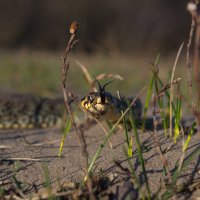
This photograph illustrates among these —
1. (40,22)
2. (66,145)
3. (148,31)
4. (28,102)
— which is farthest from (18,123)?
(40,22)

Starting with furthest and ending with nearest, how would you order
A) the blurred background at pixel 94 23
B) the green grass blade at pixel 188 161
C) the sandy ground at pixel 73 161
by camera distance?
the blurred background at pixel 94 23 → the sandy ground at pixel 73 161 → the green grass blade at pixel 188 161

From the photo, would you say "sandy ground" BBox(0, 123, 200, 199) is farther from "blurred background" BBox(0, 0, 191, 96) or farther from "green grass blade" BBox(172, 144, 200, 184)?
"blurred background" BBox(0, 0, 191, 96)

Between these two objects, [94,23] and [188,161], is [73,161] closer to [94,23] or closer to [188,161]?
[188,161]

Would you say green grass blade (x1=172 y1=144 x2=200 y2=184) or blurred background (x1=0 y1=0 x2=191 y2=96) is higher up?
blurred background (x1=0 y1=0 x2=191 y2=96)

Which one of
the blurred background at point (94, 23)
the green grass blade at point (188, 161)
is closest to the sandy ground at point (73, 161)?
the green grass blade at point (188, 161)

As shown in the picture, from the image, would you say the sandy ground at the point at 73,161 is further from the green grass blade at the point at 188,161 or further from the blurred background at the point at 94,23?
the blurred background at the point at 94,23

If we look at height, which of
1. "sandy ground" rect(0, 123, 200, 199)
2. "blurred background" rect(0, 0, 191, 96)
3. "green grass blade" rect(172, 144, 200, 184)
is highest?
"blurred background" rect(0, 0, 191, 96)

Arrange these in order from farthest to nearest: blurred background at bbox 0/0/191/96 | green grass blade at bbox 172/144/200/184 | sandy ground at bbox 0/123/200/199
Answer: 1. blurred background at bbox 0/0/191/96
2. sandy ground at bbox 0/123/200/199
3. green grass blade at bbox 172/144/200/184

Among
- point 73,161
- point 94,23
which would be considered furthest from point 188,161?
point 94,23

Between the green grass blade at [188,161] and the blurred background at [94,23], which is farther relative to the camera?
the blurred background at [94,23]

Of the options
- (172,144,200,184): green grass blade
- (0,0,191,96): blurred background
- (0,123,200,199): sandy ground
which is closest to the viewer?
(172,144,200,184): green grass blade

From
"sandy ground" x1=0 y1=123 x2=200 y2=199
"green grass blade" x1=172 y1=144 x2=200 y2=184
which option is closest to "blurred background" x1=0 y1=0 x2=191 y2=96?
"sandy ground" x1=0 y1=123 x2=200 y2=199
